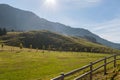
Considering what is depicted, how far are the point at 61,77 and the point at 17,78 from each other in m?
24.6

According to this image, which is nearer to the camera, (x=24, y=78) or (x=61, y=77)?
(x=61, y=77)

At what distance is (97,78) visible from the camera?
28.3 m

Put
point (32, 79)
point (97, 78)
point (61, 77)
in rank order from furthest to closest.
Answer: point (32, 79) → point (97, 78) → point (61, 77)

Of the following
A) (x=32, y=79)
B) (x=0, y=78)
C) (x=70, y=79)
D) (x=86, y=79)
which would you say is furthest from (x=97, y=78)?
(x=0, y=78)

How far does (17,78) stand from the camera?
39.1 m

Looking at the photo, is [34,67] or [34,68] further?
[34,67]

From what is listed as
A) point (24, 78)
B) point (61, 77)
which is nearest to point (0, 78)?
point (24, 78)

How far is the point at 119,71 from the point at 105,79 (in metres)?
3.75

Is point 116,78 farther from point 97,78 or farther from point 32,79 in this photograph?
point 32,79

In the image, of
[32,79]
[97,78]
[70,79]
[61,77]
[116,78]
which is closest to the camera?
[61,77]

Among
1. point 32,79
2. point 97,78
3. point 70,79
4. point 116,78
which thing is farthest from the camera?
point 32,79

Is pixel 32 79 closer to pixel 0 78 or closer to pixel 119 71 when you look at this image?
pixel 0 78

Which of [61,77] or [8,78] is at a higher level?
[61,77]

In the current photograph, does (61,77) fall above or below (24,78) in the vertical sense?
above
